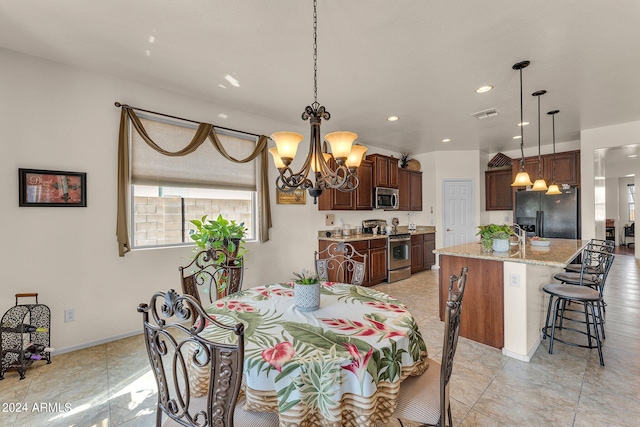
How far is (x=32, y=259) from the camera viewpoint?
2.48 meters

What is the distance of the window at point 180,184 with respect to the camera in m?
3.07

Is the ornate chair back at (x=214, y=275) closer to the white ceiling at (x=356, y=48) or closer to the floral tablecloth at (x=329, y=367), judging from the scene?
the floral tablecloth at (x=329, y=367)

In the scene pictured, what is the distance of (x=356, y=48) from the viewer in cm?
238

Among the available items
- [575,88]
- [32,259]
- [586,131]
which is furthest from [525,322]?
[32,259]

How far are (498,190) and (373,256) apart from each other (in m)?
3.43

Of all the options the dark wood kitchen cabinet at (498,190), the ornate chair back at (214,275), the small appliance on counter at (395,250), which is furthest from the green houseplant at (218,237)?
the dark wood kitchen cabinet at (498,190)

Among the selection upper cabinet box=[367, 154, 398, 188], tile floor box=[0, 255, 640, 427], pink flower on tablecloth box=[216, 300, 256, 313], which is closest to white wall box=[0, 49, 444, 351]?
tile floor box=[0, 255, 640, 427]

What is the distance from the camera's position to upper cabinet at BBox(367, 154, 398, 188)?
5352mm

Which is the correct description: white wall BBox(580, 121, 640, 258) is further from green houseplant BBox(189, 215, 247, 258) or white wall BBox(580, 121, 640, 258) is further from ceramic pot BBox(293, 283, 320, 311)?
green houseplant BBox(189, 215, 247, 258)

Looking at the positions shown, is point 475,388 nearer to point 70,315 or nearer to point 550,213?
point 70,315

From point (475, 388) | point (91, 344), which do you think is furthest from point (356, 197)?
point (91, 344)

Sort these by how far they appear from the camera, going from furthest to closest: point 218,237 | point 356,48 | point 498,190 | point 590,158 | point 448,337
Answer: point 498,190, point 590,158, point 218,237, point 356,48, point 448,337

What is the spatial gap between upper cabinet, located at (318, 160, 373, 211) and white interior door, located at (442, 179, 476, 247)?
6.99ft

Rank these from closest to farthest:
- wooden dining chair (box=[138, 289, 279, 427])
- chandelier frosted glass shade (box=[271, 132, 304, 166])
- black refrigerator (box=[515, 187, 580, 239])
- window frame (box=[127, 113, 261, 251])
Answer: wooden dining chair (box=[138, 289, 279, 427]) → chandelier frosted glass shade (box=[271, 132, 304, 166]) → window frame (box=[127, 113, 261, 251]) → black refrigerator (box=[515, 187, 580, 239])
